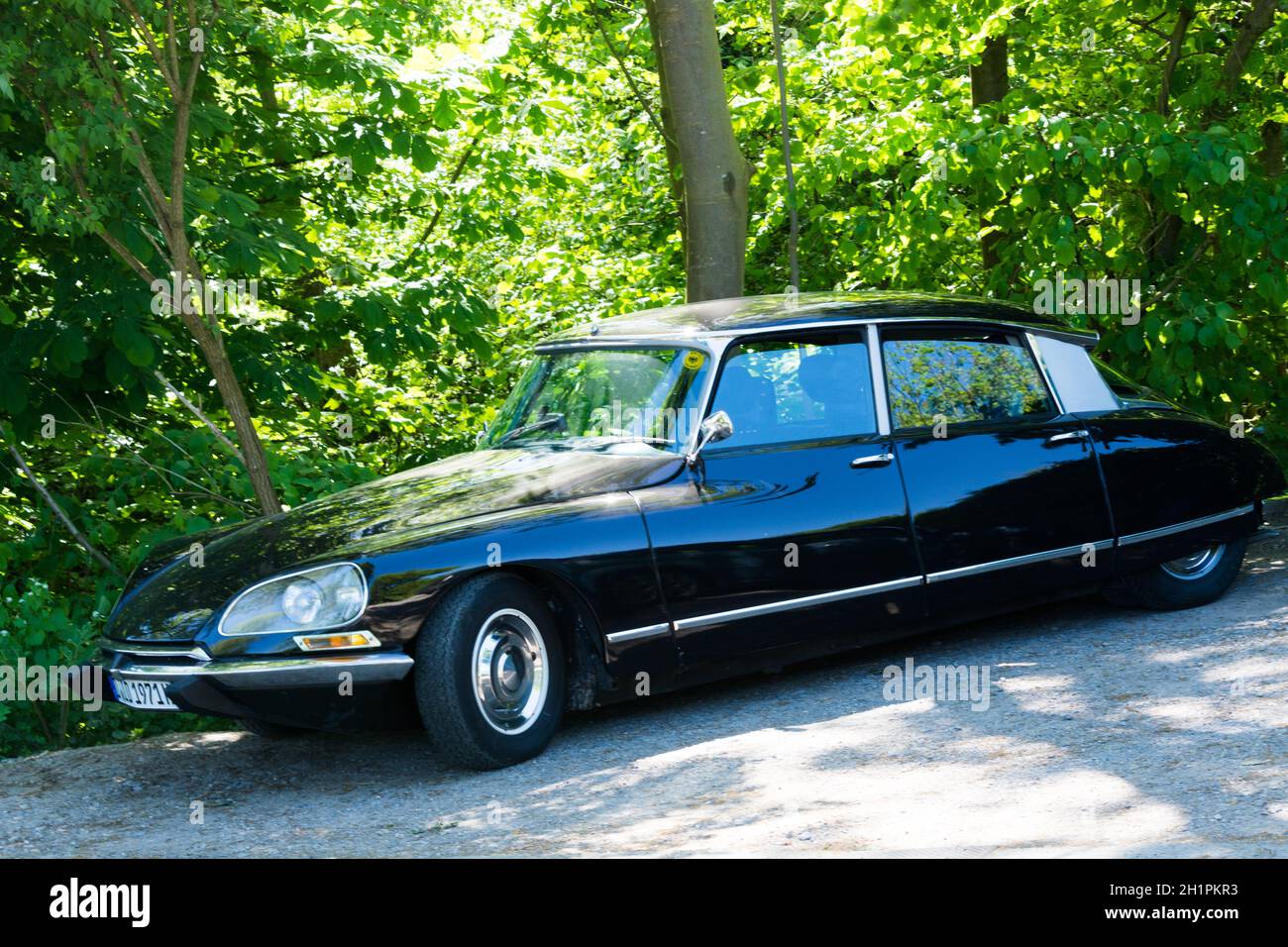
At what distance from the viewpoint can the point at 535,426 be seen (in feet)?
22.3

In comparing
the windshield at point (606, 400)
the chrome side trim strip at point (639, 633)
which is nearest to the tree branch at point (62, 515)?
the windshield at point (606, 400)

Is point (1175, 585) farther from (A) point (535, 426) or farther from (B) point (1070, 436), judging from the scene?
(A) point (535, 426)

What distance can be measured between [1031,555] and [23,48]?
5.36m

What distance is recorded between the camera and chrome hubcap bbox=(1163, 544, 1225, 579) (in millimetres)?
7738

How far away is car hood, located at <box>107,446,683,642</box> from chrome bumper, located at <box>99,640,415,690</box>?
125 mm

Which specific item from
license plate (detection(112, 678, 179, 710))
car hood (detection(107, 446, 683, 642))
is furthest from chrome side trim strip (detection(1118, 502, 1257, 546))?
license plate (detection(112, 678, 179, 710))

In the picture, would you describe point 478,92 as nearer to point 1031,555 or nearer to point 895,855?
point 1031,555

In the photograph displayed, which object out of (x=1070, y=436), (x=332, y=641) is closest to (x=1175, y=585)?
(x=1070, y=436)

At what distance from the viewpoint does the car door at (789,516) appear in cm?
602

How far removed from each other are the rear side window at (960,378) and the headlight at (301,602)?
270cm

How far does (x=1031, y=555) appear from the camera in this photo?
696 centimetres

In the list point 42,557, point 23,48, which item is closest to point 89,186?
point 23,48

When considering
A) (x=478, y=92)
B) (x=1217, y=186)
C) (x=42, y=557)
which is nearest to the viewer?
(x=42, y=557)

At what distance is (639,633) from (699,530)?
51 centimetres
